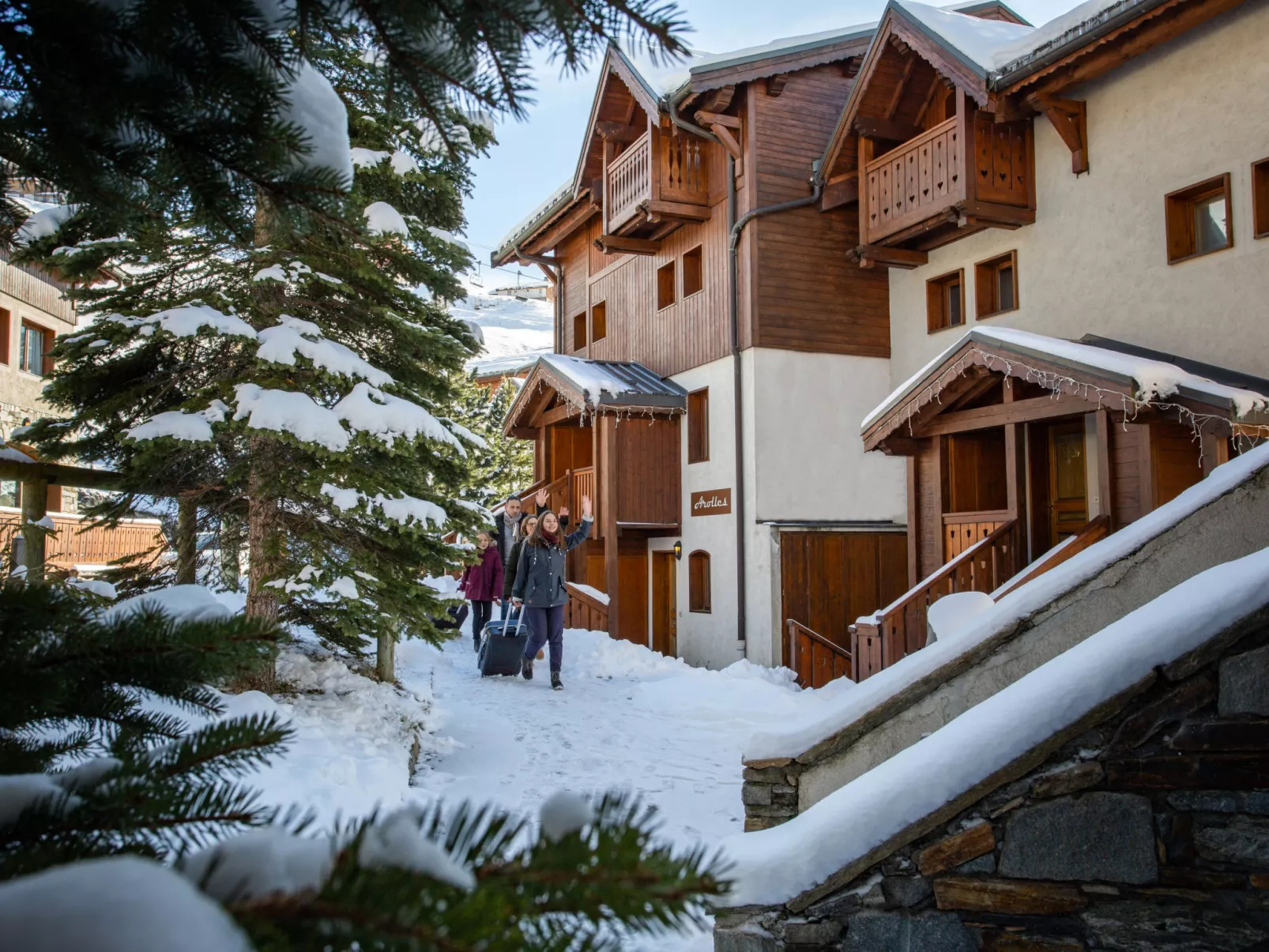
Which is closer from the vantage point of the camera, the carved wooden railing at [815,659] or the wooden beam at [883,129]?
the carved wooden railing at [815,659]

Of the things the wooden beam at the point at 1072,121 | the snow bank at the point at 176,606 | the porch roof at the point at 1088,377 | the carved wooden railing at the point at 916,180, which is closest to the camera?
the snow bank at the point at 176,606

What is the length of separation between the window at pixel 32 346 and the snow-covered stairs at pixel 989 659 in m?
24.1

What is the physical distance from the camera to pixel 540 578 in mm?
11867

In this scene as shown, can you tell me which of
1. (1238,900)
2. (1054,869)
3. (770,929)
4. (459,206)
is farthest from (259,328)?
(1238,900)

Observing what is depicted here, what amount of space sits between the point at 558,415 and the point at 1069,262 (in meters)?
10.4

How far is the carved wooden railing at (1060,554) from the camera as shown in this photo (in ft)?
28.7

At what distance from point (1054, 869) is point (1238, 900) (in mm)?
602

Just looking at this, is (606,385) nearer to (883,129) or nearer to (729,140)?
(729,140)

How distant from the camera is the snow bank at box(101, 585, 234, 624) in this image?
1561mm

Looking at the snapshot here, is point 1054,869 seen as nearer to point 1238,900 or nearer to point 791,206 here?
point 1238,900

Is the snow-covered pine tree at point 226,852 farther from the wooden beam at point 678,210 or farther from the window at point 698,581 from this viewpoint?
the wooden beam at point 678,210

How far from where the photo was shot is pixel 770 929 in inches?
151

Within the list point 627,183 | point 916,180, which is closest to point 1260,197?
point 916,180

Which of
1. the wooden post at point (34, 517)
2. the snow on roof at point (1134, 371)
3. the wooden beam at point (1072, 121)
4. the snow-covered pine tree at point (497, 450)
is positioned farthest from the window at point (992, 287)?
the snow-covered pine tree at point (497, 450)
